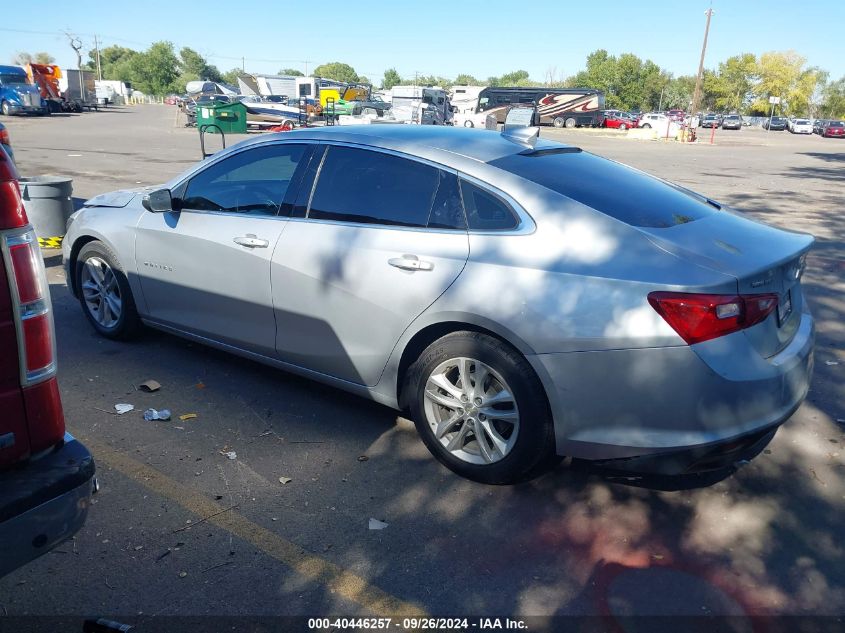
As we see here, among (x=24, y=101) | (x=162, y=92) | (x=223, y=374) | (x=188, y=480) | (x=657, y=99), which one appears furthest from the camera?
(x=162, y=92)

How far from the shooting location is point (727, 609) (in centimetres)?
271

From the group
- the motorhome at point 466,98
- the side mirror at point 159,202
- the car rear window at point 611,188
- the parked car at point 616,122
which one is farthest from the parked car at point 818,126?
the side mirror at point 159,202

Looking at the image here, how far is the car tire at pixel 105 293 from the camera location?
16.9 feet

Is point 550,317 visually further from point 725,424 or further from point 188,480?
point 188,480

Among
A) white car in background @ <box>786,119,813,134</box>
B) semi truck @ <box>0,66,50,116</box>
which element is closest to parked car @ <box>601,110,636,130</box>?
white car in background @ <box>786,119,813,134</box>

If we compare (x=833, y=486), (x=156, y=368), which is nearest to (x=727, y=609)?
(x=833, y=486)

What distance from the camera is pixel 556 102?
64625 mm

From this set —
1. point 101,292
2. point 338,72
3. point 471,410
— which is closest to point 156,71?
point 338,72

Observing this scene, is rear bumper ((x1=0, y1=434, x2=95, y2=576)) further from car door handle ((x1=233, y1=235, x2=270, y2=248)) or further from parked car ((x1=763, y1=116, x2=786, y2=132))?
parked car ((x1=763, y1=116, x2=786, y2=132))

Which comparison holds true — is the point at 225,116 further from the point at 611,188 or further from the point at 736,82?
the point at 736,82

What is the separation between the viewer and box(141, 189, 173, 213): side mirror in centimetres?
467

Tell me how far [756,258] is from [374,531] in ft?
7.14

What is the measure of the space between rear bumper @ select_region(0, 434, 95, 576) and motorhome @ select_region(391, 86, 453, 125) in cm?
3798

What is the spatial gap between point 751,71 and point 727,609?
116m
